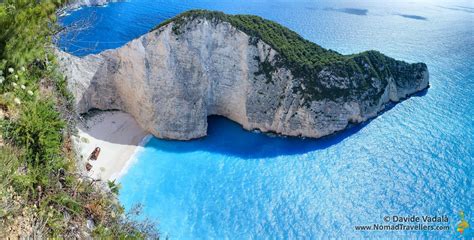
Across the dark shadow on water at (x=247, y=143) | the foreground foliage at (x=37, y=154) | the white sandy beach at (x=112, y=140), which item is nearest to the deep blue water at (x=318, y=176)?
the dark shadow on water at (x=247, y=143)

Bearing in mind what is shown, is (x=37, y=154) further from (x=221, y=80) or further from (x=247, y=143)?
(x=221, y=80)

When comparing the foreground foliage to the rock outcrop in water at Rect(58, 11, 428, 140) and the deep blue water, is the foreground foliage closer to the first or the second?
the deep blue water

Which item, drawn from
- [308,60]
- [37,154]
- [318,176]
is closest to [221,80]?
[308,60]

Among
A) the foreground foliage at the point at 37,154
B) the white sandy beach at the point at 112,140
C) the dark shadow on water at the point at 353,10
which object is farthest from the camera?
the dark shadow on water at the point at 353,10

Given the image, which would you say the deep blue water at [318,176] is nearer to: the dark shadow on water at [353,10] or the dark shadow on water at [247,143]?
the dark shadow on water at [247,143]

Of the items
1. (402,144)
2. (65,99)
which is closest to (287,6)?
(402,144)

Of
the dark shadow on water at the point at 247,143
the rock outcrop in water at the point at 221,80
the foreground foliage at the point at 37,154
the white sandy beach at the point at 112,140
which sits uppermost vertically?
the foreground foliage at the point at 37,154
